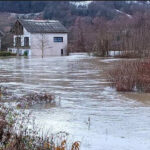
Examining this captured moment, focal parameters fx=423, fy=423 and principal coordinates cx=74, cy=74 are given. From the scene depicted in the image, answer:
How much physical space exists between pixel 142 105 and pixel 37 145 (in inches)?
303

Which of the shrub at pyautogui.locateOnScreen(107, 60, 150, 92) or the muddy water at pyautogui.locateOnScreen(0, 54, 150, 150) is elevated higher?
the shrub at pyautogui.locateOnScreen(107, 60, 150, 92)

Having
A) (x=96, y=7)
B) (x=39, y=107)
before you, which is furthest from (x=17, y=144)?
(x=96, y=7)

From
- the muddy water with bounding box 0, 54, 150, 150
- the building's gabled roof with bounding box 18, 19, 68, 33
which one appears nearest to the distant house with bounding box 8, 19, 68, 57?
the building's gabled roof with bounding box 18, 19, 68, 33

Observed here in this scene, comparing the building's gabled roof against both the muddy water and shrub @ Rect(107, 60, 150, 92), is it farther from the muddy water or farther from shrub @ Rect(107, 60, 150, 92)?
shrub @ Rect(107, 60, 150, 92)

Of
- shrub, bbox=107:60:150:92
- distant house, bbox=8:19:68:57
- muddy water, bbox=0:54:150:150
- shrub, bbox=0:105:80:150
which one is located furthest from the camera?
distant house, bbox=8:19:68:57

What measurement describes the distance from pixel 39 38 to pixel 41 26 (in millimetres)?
1860

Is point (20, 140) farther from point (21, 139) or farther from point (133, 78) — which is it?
point (133, 78)

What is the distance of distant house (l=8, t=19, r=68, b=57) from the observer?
55.2 metres

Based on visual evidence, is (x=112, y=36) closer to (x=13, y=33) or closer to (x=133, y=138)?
(x=13, y=33)

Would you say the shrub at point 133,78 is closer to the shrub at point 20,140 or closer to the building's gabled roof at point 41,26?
the shrub at point 20,140

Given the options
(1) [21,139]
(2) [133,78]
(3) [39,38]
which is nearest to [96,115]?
(1) [21,139]

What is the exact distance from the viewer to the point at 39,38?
55.2 m

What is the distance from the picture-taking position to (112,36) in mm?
54094

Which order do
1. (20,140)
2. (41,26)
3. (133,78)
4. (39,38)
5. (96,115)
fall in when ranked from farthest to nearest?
(41,26), (39,38), (133,78), (96,115), (20,140)
